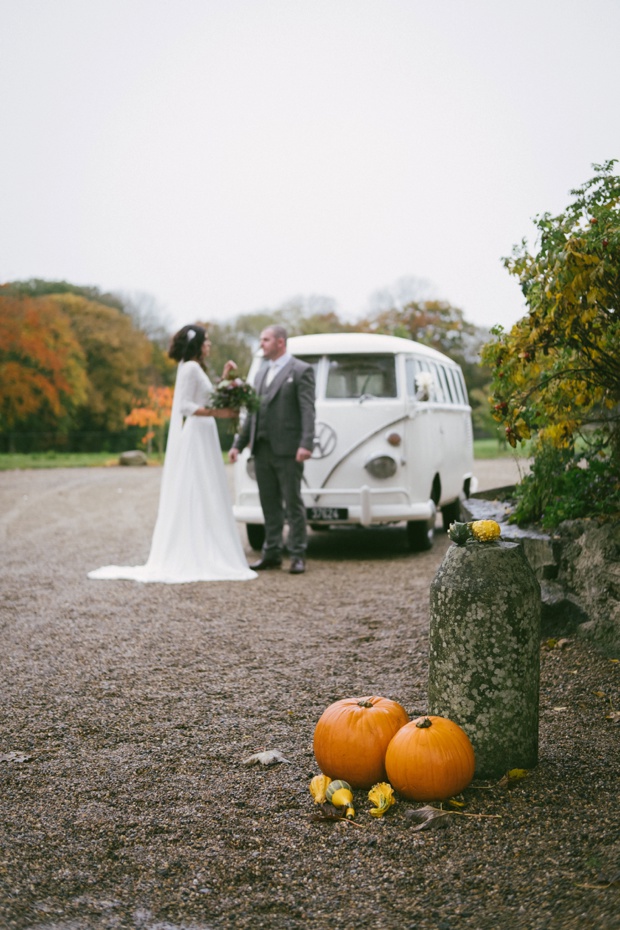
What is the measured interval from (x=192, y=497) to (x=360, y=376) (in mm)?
2289

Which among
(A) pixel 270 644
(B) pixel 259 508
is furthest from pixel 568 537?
(B) pixel 259 508

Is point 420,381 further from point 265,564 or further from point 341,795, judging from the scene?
point 341,795

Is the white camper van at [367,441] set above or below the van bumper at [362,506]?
above

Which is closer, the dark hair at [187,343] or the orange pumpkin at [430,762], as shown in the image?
the orange pumpkin at [430,762]

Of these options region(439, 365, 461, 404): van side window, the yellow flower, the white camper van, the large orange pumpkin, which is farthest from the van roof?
the large orange pumpkin

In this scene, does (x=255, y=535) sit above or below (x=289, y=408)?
below

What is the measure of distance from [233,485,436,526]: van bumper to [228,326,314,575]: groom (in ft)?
1.54

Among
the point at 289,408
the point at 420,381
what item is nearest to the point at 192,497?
the point at 289,408

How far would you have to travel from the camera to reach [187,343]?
8.85m

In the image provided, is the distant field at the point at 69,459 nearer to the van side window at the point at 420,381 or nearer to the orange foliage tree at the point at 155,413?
the orange foliage tree at the point at 155,413

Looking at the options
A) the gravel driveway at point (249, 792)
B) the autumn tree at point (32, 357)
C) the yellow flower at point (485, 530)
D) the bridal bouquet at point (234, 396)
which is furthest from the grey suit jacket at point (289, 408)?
the autumn tree at point (32, 357)

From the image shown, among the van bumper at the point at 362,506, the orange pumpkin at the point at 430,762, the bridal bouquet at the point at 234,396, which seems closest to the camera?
the orange pumpkin at the point at 430,762

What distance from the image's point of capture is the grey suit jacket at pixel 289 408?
340 inches

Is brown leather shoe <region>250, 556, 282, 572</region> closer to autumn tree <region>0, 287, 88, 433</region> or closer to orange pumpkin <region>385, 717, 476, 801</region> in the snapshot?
orange pumpkin <region>385, 717, 476, 801</region>
